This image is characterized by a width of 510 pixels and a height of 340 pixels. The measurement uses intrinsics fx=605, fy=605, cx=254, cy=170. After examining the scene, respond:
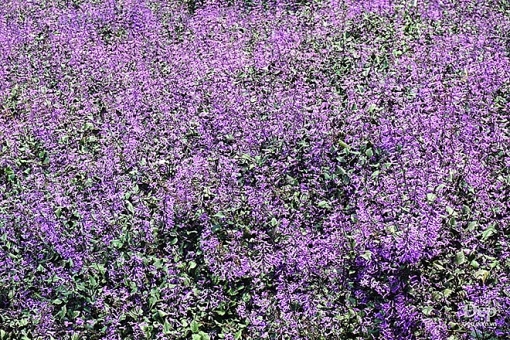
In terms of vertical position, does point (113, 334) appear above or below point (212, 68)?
below

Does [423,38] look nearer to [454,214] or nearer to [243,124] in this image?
[243,124]

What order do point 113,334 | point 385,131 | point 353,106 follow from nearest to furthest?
1. point 113,334
2. point 385,131
3. point 353,106

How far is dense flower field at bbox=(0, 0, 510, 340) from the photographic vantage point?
4.34 metres

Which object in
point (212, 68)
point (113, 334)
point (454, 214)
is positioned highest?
point (212, 68)

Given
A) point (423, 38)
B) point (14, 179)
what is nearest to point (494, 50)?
point (423, 38)

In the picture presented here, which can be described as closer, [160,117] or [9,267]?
[9,267]

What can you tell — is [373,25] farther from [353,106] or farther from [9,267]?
[9,267]

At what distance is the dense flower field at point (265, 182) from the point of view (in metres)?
4.34

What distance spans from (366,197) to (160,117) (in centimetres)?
243

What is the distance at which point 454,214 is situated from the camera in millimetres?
4688

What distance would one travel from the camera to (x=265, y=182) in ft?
17.6

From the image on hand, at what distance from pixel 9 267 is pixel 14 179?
4.69ft

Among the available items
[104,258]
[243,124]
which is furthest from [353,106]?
[104,258]

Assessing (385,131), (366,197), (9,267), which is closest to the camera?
(9,267)
